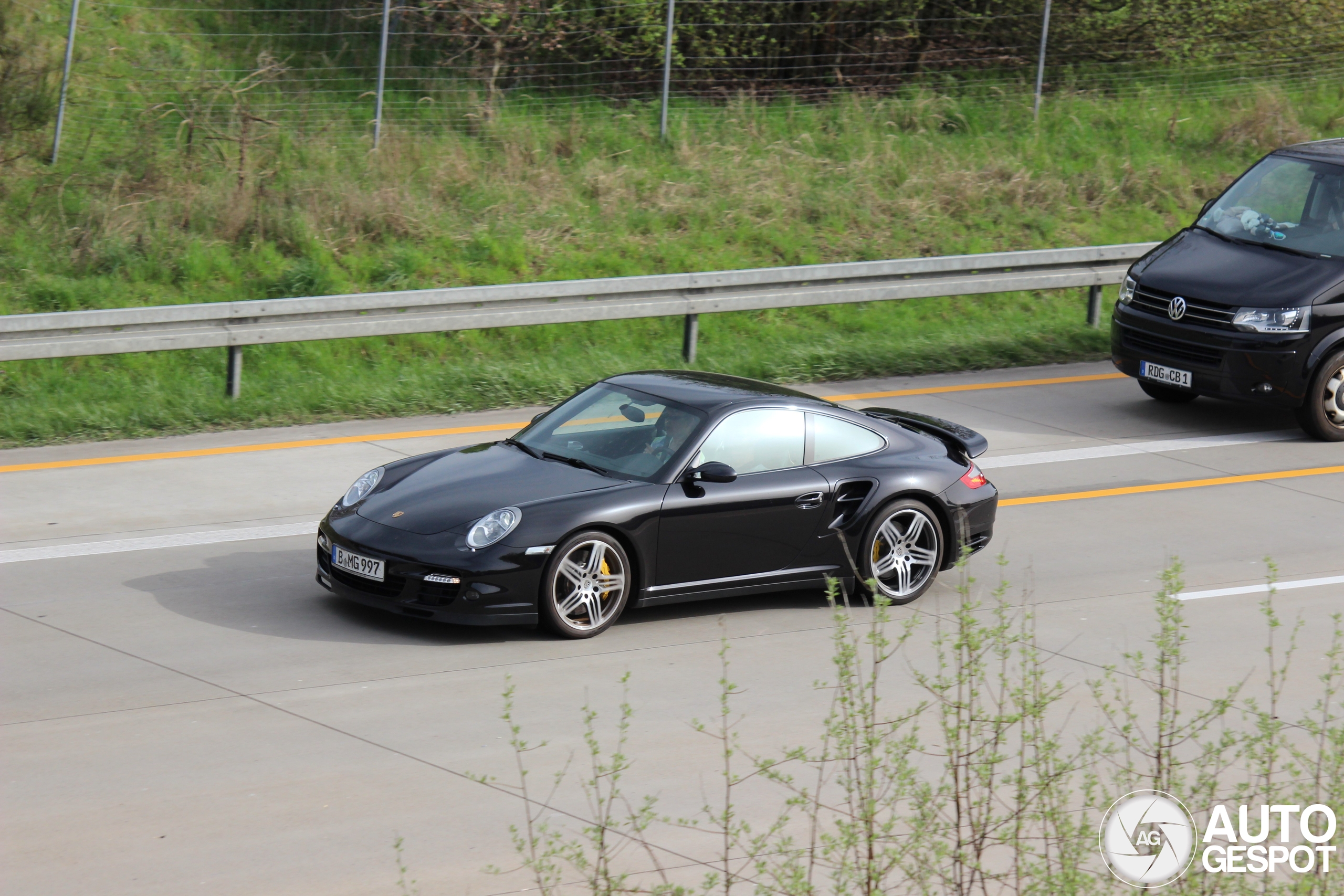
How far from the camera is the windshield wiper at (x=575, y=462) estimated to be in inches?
356

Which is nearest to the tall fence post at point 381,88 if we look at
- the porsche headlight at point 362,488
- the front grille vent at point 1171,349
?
the front grille vent at point 1171,349

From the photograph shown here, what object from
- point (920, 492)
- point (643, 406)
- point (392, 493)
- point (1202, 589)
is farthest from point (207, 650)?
point (1202, 589)

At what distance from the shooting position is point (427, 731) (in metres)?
7.29

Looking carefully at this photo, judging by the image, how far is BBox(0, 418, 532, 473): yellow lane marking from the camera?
11812 millimetres

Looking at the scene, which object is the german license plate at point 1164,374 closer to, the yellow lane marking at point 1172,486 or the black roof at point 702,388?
the yellow lane marking at point 1172,486

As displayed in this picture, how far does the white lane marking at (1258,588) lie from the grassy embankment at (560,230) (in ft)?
20.2

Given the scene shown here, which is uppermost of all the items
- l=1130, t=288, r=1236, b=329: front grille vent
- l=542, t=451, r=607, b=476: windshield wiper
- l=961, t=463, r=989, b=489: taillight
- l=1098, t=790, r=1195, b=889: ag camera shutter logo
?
l=1130, t=288, r=1236, b=329: front grille vent

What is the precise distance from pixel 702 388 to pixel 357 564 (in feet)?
7.56

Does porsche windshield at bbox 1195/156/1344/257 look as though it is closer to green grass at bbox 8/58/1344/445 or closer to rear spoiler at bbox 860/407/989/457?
green grass at bbox 8/58/1344/445

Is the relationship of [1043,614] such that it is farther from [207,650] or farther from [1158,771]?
[207,650]

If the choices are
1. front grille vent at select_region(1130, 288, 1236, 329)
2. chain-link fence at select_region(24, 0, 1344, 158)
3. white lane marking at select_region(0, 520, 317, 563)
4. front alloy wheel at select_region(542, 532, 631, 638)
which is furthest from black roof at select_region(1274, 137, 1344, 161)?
white lane marking at select_region(0, 520, 317, 563)

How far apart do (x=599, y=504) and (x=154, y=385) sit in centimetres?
668

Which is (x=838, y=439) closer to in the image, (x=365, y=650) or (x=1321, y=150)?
(x=365, y=650)

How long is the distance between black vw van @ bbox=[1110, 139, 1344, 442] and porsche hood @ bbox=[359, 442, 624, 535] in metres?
6.96
